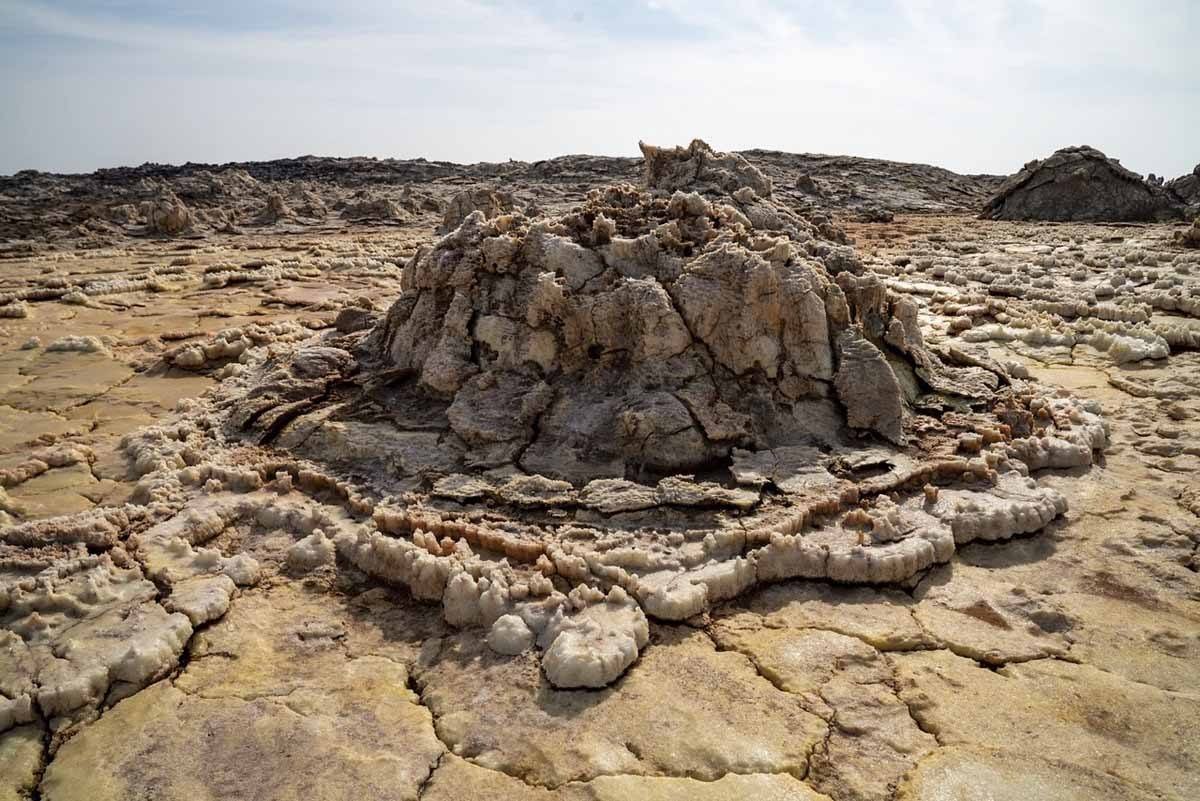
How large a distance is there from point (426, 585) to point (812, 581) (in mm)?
1576

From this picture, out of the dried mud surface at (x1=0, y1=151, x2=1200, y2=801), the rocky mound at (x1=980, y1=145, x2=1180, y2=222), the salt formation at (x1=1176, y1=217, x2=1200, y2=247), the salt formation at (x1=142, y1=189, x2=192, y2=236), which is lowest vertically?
the dried mud surface at (x1=0, y1=151, x2=1200, y2=801)

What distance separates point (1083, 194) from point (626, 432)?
2098cm

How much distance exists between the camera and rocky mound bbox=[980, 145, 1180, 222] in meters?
19.1

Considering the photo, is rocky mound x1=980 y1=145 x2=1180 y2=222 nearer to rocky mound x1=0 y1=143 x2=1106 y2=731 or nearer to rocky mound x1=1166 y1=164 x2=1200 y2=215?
rocky mound x1=1166 y1=164 x2=1200 y2=215

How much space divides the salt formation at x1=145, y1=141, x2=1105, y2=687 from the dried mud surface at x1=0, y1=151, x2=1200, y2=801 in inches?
0.9

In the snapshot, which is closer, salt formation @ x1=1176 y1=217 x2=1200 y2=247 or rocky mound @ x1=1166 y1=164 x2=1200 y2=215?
salt formation @ x1=1176 y1=217 x2=1200 y2=247

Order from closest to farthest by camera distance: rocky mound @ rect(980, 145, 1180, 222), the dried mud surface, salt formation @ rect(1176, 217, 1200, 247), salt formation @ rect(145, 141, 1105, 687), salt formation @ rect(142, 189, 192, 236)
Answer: the dried mud surface → salt formation @ rect(145, 141, 1105, 687) → salt formation @ rect(1176, 217, 1200, 247) → salt formation @ rect(142, 189, 192, 236) → rocky mound @ rect(980, 145, 1180, 222)

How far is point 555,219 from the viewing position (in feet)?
16.7

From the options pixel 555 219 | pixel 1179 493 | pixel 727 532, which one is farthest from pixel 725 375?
pixel 1179 493

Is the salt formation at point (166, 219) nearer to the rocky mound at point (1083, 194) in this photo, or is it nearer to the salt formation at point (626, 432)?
the salt formation at point (626, 432)

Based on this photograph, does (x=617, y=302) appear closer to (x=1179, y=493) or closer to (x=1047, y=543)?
(x=1047, y=543)

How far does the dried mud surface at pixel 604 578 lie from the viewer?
7.26 ft

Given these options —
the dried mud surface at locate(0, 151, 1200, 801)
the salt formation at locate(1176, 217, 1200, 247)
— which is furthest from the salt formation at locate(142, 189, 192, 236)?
the salt formation at locate(1176, 217, 1200, 247)

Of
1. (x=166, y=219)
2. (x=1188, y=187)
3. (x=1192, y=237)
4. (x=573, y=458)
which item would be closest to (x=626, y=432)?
(x=573, y=458)
